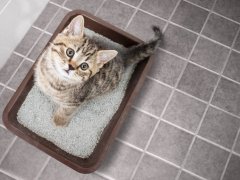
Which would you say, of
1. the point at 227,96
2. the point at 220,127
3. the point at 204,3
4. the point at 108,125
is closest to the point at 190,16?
the point at 204,3

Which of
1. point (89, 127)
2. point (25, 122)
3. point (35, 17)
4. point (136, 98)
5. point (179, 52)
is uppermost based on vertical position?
point (179, 52)

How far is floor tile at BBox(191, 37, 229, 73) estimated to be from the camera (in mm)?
1611

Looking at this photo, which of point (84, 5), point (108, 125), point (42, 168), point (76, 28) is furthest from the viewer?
point (84, 5)

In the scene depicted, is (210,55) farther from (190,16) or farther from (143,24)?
(143,24)

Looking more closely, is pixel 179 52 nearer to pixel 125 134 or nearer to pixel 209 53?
pixel 209 53

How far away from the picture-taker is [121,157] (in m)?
1.38

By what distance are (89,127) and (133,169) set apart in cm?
26

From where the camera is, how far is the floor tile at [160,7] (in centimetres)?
169

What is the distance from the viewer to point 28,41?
155cm

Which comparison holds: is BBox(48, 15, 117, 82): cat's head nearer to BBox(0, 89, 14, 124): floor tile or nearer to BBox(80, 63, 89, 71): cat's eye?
BBox(80, 63, 89, 71): cat's eye

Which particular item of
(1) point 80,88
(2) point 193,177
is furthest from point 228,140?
(1) point 80,88

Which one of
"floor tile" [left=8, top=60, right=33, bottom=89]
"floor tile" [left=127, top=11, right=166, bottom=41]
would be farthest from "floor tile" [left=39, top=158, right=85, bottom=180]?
"floor tile" [left=127, top=11, right=166, bottom=41]

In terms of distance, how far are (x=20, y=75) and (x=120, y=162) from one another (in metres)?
0.60

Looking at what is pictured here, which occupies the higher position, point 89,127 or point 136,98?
point 136,98
